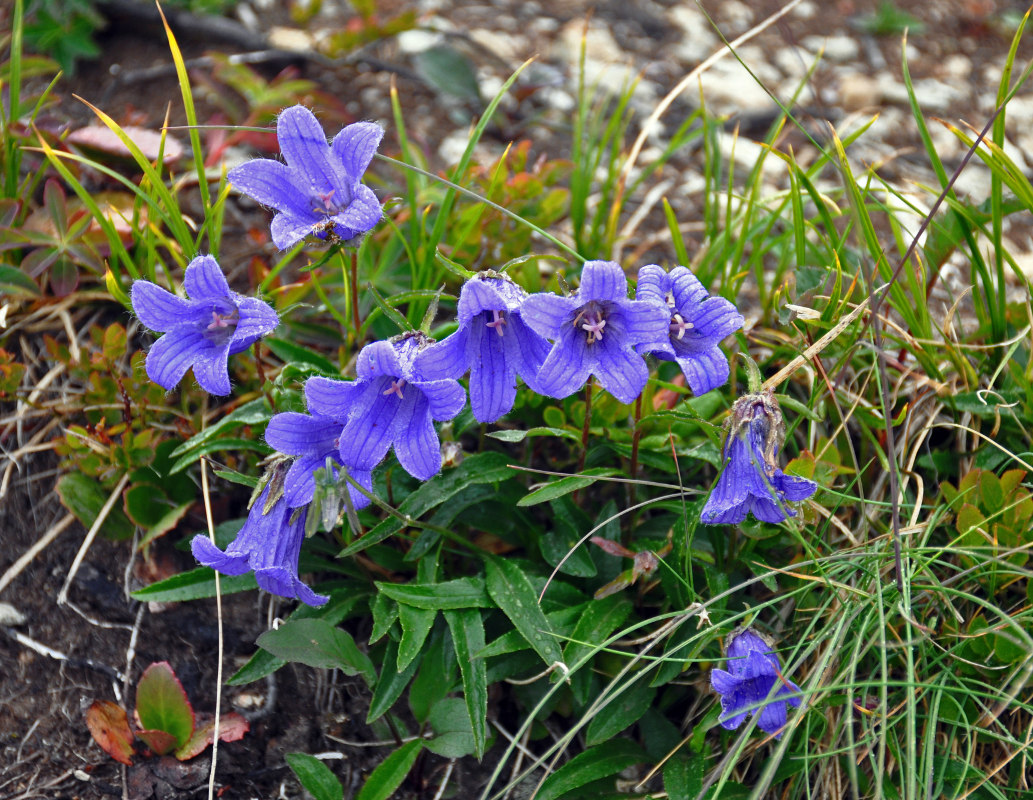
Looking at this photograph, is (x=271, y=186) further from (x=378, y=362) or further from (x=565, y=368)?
(x=565, y=368)

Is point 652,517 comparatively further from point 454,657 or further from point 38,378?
point 38,378

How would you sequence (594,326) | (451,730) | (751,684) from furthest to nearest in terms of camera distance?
1. (451,730)
2. (751,684)
3. (594,326)

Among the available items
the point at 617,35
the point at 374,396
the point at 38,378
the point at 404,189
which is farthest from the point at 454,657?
the point at 617,35

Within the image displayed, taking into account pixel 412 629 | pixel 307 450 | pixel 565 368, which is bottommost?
pixel 412 629

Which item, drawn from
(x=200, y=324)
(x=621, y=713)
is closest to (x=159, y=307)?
(x=200, y=324)

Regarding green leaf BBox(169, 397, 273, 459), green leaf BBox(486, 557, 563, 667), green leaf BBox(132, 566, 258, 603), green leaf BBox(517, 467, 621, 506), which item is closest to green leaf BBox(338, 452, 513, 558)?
green leaf BBox(517, 467, 621, 506)

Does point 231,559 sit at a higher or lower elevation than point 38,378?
higher

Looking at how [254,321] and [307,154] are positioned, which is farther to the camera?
[307,154]

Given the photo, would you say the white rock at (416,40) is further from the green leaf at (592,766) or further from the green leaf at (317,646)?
the green leaf at (592,766)
